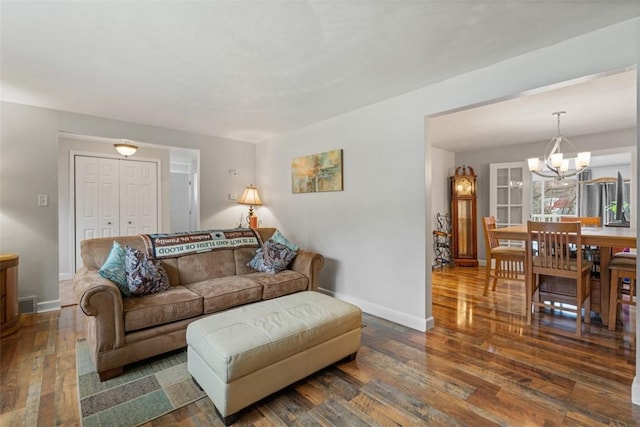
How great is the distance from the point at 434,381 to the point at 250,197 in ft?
11.6

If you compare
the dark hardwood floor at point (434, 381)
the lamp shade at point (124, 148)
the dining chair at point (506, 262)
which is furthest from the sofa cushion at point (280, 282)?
the lamp shade at point (124, 148)

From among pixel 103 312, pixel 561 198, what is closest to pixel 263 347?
pixel 103 312

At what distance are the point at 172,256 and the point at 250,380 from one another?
5.69ft

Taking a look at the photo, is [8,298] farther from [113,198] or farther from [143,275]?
[113,198]

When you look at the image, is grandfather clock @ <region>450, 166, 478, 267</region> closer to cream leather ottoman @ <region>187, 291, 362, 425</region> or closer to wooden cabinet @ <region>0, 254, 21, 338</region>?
cream leather ottoman @ <region>187, 291, 362, 425</region>

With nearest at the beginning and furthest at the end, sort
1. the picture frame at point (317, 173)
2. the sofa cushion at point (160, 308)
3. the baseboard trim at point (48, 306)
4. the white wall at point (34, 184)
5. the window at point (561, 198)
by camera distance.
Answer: the sofa cushion at point (160, 308) < the white wall at point (34, 184) < the baseboard trim at point (48, 306) < the picture frame at point (317, 173) < the window at point (561, 198)

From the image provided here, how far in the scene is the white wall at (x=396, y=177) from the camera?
2.02 m

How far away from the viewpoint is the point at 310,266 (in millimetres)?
3283

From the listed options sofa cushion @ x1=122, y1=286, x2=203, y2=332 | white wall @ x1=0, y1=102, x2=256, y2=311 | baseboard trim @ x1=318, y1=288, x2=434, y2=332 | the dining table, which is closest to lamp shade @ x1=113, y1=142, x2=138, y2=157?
white wall @ x1=0, y1=102, x2=256, y2=311

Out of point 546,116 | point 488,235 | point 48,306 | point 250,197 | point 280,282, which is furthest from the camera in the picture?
point 250,197

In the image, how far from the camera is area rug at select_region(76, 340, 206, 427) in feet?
5.49

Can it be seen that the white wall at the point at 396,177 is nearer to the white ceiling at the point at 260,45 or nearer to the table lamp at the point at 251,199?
the white ceiling at the point at 260,45

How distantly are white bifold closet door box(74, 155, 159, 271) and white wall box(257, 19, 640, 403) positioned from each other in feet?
10.1

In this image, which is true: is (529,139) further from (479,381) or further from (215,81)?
(215,81)
